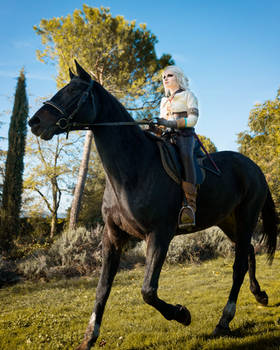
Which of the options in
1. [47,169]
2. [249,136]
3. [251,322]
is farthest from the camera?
[249,136]

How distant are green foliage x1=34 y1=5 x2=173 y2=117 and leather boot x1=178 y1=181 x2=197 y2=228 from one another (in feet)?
37.3

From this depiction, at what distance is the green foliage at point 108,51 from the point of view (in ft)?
44.1

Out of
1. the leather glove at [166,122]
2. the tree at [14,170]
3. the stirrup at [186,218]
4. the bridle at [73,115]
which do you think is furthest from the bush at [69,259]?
the bridle at [73,115]

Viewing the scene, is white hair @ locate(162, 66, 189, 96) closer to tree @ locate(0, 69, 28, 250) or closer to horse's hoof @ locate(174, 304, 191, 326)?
horse's hoof @ locate(174, 304, 191, 326)

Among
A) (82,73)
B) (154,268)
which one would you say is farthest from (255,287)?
(82,73)

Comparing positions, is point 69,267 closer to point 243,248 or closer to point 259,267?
point 259,267

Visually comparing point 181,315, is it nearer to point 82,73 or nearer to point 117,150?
point 117,150

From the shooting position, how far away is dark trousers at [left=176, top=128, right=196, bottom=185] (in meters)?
3.18

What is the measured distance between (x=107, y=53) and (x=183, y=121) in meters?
11.6

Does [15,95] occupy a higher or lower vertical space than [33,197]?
higher

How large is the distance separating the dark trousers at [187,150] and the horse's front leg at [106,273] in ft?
3.19

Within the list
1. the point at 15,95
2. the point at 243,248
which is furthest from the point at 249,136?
the point at 243,248

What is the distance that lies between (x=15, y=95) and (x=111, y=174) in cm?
1286

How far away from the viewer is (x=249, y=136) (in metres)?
24.9
